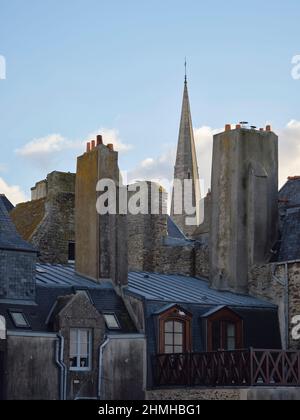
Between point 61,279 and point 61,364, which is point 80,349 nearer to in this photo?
point 61,364

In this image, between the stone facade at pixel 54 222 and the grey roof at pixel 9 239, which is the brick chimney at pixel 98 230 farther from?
the stone facade at pixel 54 222

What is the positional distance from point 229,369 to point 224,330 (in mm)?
3579

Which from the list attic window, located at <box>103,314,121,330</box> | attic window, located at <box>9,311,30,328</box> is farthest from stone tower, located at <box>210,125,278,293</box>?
attic window, located at <box>9,311,30,328</box>

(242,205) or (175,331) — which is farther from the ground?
(242,205)

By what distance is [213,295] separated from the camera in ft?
132

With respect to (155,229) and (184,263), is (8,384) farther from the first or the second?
(155,229)

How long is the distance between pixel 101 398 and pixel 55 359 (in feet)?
5.78

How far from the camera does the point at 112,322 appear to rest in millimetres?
36531

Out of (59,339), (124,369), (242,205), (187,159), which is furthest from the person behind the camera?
(187,159)

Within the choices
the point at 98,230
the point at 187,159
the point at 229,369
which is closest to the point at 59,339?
the point at 229,369

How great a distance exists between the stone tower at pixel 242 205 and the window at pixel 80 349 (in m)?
7.49

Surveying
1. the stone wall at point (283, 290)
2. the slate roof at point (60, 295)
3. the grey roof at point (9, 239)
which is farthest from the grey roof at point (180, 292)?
the grey roof at point (9, 239)

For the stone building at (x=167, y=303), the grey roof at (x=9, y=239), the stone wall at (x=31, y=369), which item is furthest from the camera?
the grey roof at (x=9, y=239)

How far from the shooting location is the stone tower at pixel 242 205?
136ft
